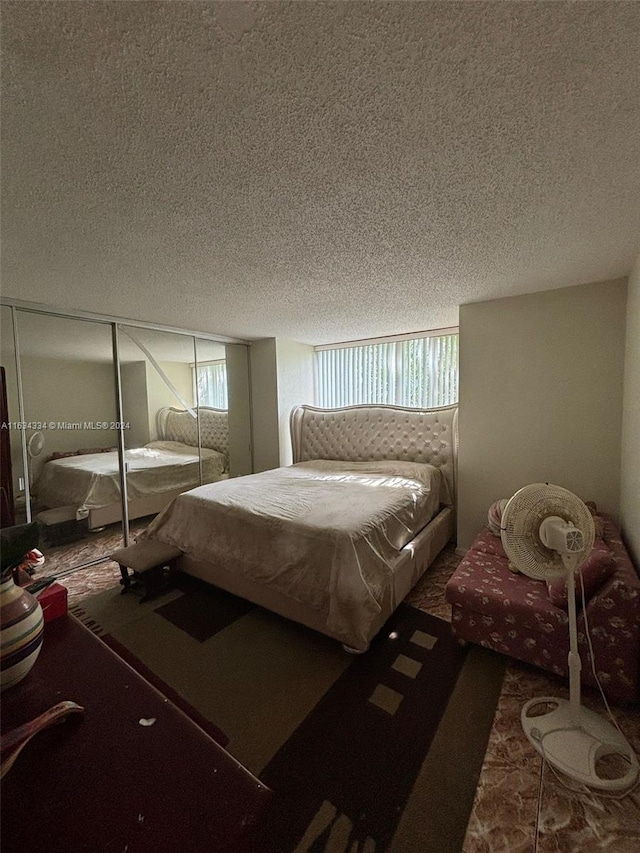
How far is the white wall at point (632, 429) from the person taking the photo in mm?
1937

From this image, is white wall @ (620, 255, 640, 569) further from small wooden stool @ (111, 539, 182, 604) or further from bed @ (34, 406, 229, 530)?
bed @ (34, 406, 229, 530)

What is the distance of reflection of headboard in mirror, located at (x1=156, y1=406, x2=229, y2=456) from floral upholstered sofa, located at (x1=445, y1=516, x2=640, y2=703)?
130 inches

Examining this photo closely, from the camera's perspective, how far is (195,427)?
162 inches

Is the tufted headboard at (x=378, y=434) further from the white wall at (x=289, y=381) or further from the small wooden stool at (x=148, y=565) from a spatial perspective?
the small wooden stool at (x=148, y=565)

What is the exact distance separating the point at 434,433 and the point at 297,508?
2.08 m

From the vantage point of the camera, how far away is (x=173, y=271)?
223 centimetres

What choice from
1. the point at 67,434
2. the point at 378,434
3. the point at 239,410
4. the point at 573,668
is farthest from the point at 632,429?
the point at 67,434

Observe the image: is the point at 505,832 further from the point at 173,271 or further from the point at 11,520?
the point at 11,520

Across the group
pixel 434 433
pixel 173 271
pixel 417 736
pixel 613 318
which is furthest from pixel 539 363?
pixel 173 271

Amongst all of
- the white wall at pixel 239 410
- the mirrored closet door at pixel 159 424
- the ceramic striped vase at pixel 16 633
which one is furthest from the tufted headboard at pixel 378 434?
the ceramic striped vase at pixel 16 633

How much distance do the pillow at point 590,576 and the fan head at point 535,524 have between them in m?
0.17

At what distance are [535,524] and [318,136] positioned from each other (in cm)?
183

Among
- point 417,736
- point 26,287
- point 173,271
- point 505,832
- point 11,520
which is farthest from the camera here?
point 11,520

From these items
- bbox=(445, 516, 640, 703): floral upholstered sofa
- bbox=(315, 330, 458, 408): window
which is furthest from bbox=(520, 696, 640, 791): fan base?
bbox=(315, 330, 458, 408): window
